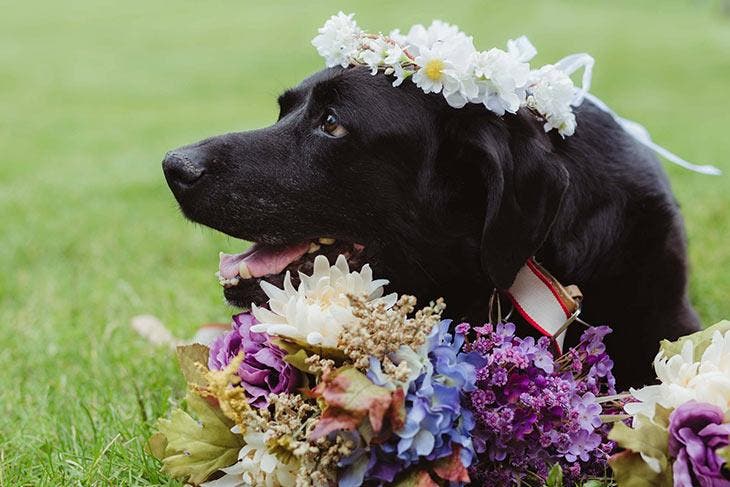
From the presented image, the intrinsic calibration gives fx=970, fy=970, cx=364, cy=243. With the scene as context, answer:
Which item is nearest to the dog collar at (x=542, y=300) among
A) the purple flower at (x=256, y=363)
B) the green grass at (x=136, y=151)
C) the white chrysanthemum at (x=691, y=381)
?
the white chrysanthemum at (x=691, y=381)

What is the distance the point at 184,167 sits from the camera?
2652mm

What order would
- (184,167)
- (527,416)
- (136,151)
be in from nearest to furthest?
(527,416), (184,167), (136,151)

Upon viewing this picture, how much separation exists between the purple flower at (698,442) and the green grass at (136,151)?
1.28 m

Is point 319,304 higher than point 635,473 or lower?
higher

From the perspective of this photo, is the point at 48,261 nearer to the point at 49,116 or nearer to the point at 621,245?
the point at 621,245

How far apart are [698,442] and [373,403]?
65 centimetres

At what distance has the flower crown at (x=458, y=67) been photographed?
2.53m

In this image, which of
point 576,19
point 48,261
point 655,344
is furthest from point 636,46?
point 655,344

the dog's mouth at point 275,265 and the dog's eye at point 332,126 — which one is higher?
the dog's eye at point 332,126

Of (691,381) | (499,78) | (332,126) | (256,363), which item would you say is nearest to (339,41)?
(332,126)

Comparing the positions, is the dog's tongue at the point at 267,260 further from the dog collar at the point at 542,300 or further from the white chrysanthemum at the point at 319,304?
the dog collar at the point at 542,300

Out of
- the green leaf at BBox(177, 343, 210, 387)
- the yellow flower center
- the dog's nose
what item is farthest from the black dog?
the green leaf at BBox(177, 343, 210, 387)

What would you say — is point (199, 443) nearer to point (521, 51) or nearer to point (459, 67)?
point (459, 67)

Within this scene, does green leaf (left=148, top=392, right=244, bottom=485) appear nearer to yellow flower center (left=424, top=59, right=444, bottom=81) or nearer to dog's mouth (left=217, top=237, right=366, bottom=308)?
dog's mouth (left=217, top=237, right=366, bottom=308)
